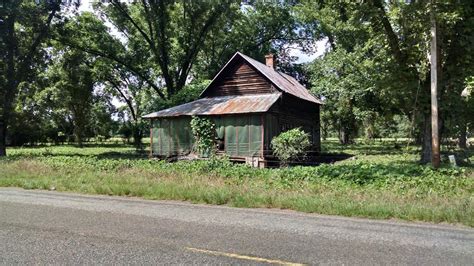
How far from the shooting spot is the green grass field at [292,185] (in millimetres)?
9211

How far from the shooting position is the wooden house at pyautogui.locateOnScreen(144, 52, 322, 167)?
2408 centimetres

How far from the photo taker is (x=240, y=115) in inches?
965

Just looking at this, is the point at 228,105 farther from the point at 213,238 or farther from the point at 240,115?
the point at 213,238

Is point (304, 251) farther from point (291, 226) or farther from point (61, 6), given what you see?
point (61, 6)

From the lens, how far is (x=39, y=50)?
3400cm

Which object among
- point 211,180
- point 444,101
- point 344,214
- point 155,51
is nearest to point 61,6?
point 155,51

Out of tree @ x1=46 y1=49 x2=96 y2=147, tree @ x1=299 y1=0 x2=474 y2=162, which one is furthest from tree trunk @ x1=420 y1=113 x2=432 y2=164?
tree @ x1=46 y1=49 x2=96 y2=147

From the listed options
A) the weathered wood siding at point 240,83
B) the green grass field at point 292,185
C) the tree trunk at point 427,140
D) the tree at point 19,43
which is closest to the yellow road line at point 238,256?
the green grass field at point 292,185

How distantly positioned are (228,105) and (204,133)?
2.34 m

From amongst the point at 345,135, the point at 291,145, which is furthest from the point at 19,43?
the point at 345,135

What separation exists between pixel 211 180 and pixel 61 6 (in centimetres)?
2534

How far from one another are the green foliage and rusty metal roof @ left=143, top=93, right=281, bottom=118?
1.74 ft

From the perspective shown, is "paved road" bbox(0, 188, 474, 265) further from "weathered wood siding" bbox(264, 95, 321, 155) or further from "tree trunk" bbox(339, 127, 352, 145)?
"tree trunk" bbox(339, 127, 352, 145)

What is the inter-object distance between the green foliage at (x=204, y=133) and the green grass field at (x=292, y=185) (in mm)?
7541
